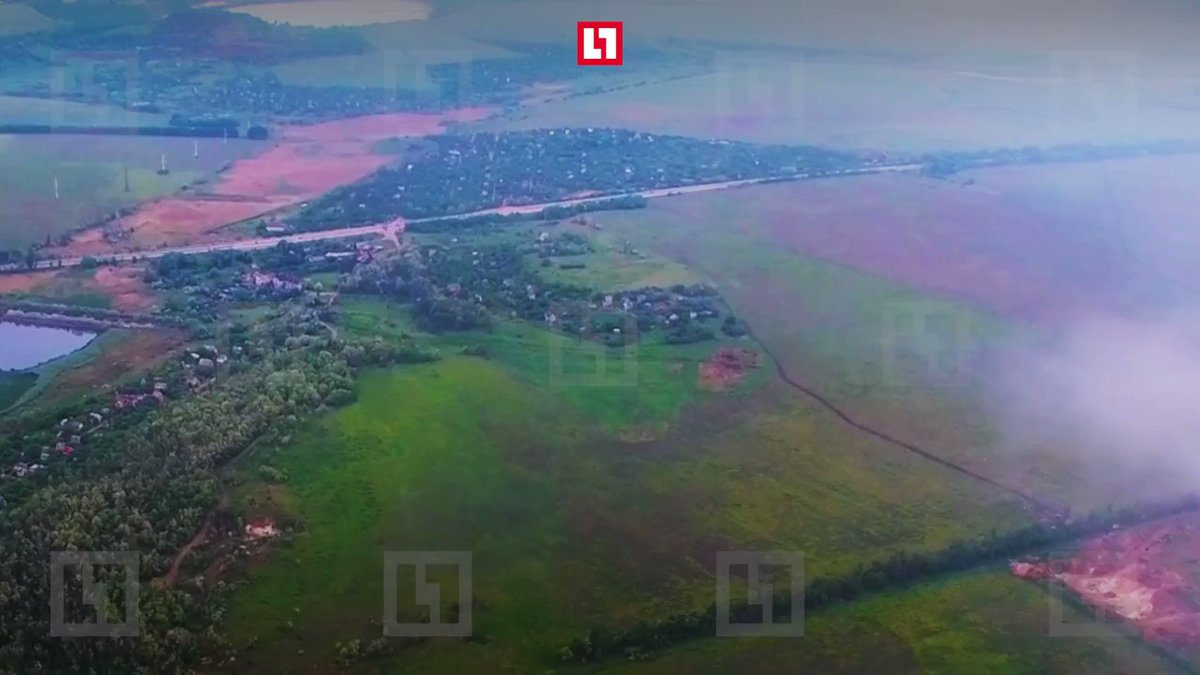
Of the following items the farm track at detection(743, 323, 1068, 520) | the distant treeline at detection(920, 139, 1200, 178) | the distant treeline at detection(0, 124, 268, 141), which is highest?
the distant treeline at detection(0, 124, 268, 141)

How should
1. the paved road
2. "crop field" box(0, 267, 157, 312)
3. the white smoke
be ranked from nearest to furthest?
the white smoke
"crop field" box(0, 267, 157, 312)
the paved road

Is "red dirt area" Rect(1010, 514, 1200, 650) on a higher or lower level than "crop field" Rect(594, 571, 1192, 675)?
higher

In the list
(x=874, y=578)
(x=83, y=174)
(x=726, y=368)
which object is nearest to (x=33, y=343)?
(x=83, y=174)

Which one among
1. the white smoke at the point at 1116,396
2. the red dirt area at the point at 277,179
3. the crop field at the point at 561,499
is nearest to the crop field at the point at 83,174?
the red dirt area at the point at 277,179

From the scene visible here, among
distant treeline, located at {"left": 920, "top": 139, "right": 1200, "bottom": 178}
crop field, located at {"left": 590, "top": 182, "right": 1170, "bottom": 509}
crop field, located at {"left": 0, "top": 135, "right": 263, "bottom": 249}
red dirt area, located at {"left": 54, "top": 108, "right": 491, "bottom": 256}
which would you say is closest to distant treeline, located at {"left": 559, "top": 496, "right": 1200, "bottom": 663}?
crop field, located at {"left": 590, "top": 182, "right": 1170, "bottom": 509}

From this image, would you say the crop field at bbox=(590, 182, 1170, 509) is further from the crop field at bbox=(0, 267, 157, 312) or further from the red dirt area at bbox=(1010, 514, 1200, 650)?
the crop field at bbox=(0, 267, 157, 312)

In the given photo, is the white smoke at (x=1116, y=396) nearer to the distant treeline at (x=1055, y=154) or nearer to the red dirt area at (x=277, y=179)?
the distant treeline at (x=1055, y=154)

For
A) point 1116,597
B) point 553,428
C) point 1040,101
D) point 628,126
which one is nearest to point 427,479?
point 553,428
